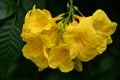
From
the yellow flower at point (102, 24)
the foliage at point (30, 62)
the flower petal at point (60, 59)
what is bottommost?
the foliage at point (30, 62)

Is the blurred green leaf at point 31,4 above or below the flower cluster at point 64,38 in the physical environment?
below

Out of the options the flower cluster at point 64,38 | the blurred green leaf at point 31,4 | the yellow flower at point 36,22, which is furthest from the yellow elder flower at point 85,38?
the blurred green leaf at point 31,4

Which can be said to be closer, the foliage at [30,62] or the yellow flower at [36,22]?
the yellow flower at [36,22]

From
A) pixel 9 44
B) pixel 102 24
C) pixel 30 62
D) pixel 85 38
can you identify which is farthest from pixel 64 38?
pixel 30 62

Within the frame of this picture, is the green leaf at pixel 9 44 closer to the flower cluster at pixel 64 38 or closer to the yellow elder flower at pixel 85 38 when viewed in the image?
the flower cluster at pixel 64 38

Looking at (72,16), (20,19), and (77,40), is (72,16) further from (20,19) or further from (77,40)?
(20,19)

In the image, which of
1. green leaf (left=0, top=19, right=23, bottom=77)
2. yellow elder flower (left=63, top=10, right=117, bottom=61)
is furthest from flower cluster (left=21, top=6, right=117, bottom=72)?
green leaf (left=0, top=19, right=23, bottom=77)

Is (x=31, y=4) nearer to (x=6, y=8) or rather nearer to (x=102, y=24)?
(x=6, y=8)

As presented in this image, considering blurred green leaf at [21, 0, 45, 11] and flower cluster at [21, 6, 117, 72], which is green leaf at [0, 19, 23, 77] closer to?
blurred green leaf at [21, 0, 45, 11]
